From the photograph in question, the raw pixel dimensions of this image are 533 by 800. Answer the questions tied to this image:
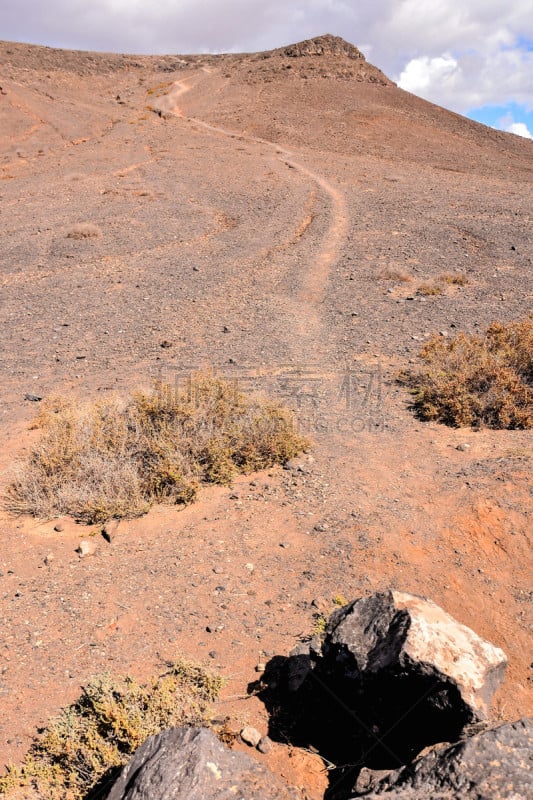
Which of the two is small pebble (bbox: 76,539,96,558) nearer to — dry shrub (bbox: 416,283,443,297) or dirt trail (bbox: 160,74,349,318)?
dirt trail (bbox: 160,74,349,318)

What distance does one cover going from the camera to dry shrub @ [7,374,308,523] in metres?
5.52

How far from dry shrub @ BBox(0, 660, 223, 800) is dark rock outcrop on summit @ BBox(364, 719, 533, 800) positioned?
1.52 metres

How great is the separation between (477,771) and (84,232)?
701 inches

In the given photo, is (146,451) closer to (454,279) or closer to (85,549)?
(85,549)

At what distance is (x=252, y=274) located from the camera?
1383 cm

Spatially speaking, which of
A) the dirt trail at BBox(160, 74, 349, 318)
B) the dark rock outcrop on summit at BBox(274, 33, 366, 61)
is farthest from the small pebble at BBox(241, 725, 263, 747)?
the dark rock outcrop on summit at BBox(274, 33, 366, 61)

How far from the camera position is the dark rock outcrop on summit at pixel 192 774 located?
232 centimetres

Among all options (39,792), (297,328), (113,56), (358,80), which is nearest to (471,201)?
(297,328)

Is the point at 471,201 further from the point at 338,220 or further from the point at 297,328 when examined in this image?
the point at 297,328

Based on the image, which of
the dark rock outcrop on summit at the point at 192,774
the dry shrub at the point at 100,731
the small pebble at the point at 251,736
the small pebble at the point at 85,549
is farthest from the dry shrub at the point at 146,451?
the dark rock outcrop on summit at the point at 192,774

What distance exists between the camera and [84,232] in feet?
55.2

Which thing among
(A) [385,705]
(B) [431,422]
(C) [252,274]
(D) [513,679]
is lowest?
(D) [513,679]

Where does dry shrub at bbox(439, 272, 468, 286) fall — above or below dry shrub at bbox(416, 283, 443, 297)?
above

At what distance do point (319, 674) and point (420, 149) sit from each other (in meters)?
33.4
